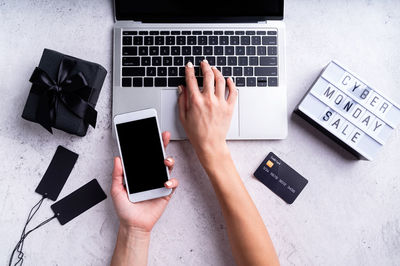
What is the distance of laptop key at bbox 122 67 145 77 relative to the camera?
0.83 m

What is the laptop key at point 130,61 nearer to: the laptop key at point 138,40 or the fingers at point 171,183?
the laptop key at point 138,40

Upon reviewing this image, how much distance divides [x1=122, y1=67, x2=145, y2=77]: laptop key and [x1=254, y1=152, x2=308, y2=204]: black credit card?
408 mm

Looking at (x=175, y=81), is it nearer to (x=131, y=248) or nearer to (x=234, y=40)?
(x=234, y=40)

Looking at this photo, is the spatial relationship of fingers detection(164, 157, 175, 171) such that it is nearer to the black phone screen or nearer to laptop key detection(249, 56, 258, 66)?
the black phone screen

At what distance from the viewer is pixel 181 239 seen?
82 cm

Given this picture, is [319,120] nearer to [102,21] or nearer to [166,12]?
[166,12]

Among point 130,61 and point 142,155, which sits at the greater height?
point 130,61

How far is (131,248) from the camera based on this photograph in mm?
771

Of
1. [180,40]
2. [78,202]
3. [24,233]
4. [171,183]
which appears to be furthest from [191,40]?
[24,233]

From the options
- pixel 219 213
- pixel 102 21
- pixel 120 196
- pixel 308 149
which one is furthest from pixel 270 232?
pixel 102 21

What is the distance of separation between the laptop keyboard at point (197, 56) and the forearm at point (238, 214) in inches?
8.4

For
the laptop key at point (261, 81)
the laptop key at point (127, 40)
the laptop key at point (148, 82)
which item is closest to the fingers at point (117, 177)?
the laptop key at point (148, 82)

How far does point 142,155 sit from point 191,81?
23 centimetres

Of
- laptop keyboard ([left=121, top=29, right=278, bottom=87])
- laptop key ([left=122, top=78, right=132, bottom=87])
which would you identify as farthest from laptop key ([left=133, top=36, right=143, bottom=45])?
laptop key ([left=122, top=78, right=132, bottom=87])
